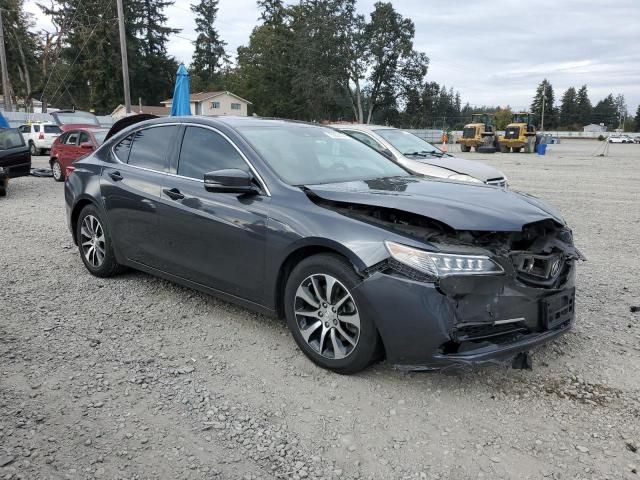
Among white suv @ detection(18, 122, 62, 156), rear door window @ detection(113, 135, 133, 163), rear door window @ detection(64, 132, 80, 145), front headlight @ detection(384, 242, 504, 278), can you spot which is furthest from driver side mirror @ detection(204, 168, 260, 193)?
white suv @ detection(18, 122, 62, 156)

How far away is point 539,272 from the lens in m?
3.30

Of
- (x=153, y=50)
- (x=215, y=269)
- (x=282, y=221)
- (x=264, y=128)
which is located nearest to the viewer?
(x=282, y=221)

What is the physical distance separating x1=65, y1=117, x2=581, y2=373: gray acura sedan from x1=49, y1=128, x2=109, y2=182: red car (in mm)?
9916

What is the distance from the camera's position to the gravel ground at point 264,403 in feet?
8.50

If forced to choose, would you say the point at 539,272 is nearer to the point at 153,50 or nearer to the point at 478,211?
the point at 478,211

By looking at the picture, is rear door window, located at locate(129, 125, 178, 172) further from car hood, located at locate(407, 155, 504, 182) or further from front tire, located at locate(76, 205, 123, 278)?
car hood, located at locate(407, 155, 504, 182)

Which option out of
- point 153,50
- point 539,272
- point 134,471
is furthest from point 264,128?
point 153,50

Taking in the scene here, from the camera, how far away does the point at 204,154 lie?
4328mm

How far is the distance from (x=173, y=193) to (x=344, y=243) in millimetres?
1815

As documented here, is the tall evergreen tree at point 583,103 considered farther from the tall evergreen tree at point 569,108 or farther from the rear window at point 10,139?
the rear window at point 10,139

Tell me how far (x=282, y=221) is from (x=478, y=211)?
1255 millimetres

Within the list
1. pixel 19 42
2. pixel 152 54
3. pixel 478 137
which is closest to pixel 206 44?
pixel 152 54

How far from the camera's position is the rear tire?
14.6m

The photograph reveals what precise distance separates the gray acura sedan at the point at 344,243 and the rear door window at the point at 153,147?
0.02m
